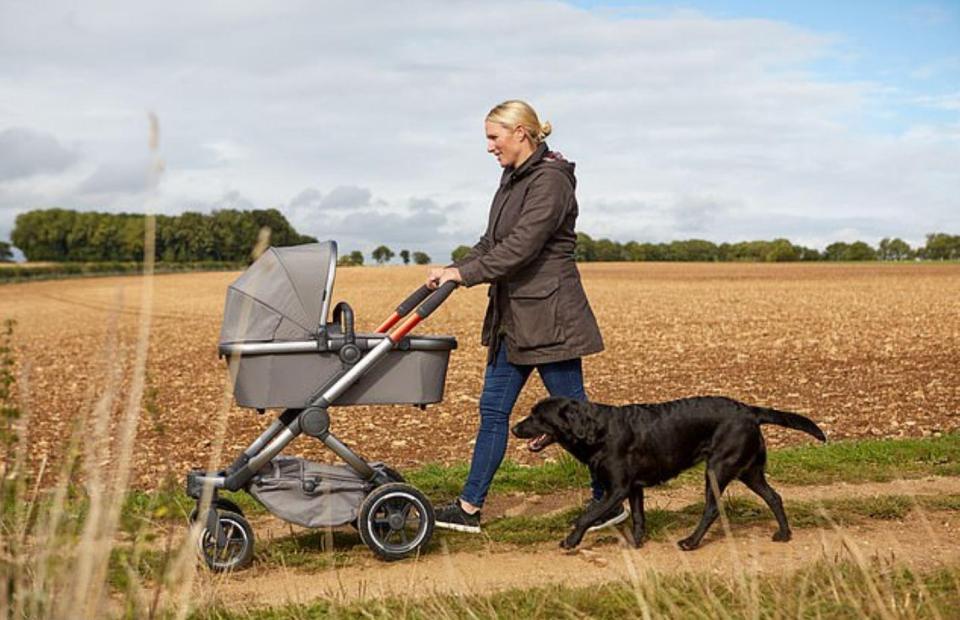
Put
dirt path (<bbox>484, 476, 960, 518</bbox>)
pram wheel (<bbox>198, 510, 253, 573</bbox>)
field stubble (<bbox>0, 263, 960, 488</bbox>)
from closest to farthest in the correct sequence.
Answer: pram wheel (<bbox>198, 510, 253, 573</bbox>) < dirt path (<bbox>484, 476, 960, 518</bbox>) < field stubble (<bbox>0, 263, 960, 488</bbox>)

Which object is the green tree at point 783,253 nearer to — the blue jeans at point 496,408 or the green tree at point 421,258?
the green tree at point 421,258

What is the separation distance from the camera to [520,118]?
229 inches

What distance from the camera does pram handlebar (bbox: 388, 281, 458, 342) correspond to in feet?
18.0

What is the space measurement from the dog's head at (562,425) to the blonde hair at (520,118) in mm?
1473

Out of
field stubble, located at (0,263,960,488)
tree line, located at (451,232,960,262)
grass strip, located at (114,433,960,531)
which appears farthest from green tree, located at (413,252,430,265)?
grass strip, located at (114,433,960,531)

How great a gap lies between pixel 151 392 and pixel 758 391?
1156 centimetres

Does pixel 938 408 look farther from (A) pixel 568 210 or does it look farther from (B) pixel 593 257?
(B) pixel 593 257

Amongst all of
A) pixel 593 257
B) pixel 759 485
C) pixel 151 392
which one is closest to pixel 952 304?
pixel 759 485

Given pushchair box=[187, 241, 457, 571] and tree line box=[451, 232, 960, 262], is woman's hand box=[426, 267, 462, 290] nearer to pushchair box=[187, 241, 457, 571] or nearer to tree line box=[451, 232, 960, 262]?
pushchair box=[187, 241, 457, 571]

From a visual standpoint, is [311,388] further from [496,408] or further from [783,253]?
[783,253]

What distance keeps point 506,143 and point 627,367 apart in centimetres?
1165

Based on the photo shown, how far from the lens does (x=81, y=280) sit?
77.1 meters

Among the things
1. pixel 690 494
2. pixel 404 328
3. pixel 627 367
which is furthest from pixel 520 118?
pixel 627 367

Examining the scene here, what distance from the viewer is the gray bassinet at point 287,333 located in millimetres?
5359
